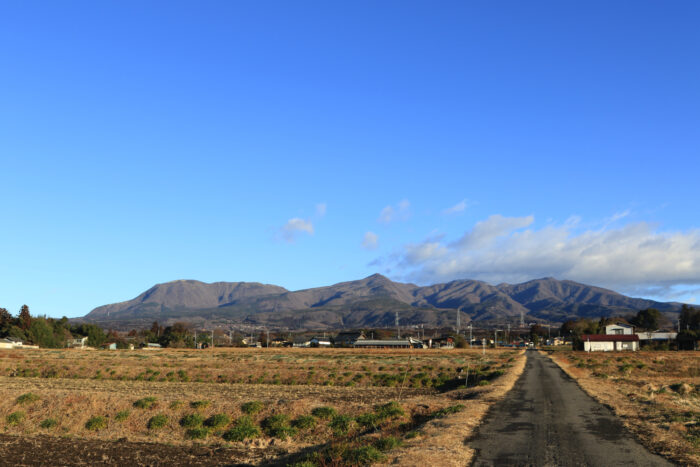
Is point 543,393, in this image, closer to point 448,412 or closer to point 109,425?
point 448,412

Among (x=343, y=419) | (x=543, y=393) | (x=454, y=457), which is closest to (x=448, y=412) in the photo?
(x=343, y=419)

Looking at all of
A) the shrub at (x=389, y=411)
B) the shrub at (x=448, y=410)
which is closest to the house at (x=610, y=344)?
the shrub at (x=448, y=410)

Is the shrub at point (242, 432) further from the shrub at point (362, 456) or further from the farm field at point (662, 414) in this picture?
Answer: the farm field at point (662, 414)

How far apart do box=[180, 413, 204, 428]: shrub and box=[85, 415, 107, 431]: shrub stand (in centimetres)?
415

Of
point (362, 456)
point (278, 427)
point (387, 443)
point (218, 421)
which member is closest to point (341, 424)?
point (278, 427)

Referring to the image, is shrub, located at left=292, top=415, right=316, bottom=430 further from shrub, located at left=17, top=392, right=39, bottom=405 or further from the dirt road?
shrub, located at left=17, top=392, right=39, bottom=405

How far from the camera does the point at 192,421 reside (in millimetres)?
28141

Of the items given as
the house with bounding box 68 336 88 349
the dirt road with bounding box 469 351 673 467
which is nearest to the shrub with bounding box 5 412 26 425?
the dirt road with bounding box 469 351 673 467

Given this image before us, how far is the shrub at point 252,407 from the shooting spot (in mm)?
28814

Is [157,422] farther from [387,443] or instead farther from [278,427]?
[387,443]

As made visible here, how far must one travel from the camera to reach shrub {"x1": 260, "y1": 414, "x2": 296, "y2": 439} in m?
26.1

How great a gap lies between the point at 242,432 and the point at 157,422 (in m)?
5.23

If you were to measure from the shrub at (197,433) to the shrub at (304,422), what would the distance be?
419cm

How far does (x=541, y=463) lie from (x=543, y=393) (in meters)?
22.2
